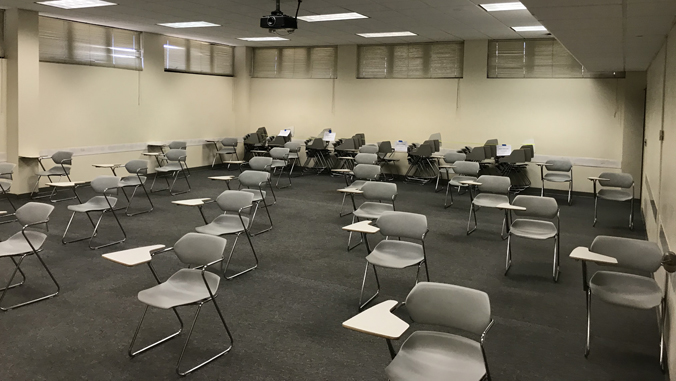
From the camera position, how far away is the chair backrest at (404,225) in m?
4.87

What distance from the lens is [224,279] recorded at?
5445 millimetres

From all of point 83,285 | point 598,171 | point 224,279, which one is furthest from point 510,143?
point 83,285

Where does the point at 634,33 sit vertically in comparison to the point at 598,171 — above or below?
above

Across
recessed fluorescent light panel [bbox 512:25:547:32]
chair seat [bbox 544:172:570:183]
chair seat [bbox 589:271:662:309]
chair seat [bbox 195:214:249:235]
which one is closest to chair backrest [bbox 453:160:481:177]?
chair seat [bbox 544:172:570:183]

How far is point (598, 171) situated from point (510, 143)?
6.36ft

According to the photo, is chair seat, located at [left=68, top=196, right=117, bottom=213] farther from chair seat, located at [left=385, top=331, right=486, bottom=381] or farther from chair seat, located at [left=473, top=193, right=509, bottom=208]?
chair seat, located at [left=385, top=331, right=486, bottom=381]

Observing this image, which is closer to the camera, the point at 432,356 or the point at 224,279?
the point at 432,356

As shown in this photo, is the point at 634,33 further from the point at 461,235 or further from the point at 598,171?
the point at 598,171

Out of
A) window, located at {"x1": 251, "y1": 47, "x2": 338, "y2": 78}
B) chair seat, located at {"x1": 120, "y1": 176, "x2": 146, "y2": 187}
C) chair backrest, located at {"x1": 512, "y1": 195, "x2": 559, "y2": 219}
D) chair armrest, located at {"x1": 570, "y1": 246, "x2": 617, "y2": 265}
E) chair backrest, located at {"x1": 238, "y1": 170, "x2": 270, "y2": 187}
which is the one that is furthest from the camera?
window, located at {"x1": 251, "y1": 47, "x2": 338, "y2": 78}

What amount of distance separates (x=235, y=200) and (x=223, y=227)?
1.18ft

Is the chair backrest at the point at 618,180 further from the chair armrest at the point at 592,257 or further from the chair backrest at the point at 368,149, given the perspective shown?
the chair backrest at the point at 368,149

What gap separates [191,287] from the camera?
3947mm

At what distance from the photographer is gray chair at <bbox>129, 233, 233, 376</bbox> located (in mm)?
3682

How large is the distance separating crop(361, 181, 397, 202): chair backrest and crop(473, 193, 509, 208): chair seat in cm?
143
